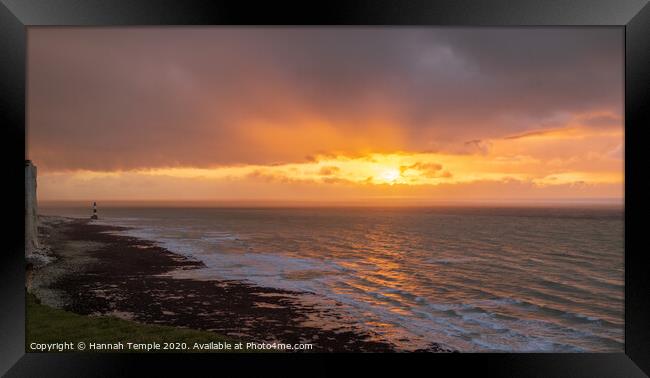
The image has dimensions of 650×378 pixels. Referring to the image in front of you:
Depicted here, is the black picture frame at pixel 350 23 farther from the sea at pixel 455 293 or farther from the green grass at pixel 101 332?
the sea at pixel 455 293

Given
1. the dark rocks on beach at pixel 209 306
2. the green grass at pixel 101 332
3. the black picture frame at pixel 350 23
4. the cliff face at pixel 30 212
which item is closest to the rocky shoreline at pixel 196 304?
the dark rocks on beach at pixel 209 306

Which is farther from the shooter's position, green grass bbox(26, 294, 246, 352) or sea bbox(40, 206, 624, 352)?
sea bbox(40, 206, 624, 352)

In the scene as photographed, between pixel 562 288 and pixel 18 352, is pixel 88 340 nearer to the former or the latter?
pixel 18 352

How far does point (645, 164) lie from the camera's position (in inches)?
247

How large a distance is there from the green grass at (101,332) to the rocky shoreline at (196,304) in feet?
2.22

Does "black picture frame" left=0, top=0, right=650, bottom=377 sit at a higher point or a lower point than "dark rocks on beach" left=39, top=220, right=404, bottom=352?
higher

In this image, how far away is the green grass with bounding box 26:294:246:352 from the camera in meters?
7.96

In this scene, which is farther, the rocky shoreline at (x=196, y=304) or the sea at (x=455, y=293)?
the sea at (x=455, y=293)

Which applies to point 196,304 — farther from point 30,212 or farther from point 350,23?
point 30,212

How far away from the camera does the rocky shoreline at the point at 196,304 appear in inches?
368

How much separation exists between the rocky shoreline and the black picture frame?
2.79m

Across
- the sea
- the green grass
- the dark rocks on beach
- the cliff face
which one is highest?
the cliff face

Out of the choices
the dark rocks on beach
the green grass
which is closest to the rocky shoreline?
the dark rocks on beach

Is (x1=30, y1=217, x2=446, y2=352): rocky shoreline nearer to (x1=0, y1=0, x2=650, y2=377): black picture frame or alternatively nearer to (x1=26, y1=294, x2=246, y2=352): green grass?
(x1=26, y1=294, x2=246, y2=352): green grass
